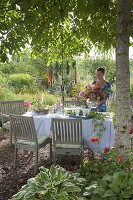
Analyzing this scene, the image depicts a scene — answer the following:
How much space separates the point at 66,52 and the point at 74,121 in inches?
65.2

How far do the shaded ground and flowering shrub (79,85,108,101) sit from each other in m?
1.14

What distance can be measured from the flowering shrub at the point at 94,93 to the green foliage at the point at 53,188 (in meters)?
2.79

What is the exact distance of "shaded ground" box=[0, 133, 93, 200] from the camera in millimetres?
4496

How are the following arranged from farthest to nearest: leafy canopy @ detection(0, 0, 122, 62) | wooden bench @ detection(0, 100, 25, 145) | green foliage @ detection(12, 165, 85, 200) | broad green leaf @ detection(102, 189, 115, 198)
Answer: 1. wooden bench @ detection(0, 100, 25, 145)
2. leafy canopy @ detection(0, 0, 122, 62)
3. green foliage @ detection(12, 165, 85, 200)
4. broad green leaf @ detection(102, 189, 115, 198)

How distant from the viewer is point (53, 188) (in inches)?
113

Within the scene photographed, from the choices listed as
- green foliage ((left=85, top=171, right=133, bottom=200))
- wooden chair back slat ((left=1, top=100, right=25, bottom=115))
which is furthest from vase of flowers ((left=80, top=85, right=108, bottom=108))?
green foliage ((left=85, top=171, right=133, bottom=200))

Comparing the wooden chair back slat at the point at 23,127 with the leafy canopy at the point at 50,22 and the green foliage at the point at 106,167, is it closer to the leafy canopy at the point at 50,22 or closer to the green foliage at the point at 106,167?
the leafy canopy at the point at 50,22

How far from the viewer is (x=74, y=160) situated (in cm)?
575

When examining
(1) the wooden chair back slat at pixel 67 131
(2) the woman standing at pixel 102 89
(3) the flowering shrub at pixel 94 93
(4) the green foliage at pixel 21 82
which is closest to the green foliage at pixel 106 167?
(1) the wooden chair back slat at pixel 67 131

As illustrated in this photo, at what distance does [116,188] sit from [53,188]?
0.59 meters

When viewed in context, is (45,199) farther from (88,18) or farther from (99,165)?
(88,18)

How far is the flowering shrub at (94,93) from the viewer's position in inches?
229

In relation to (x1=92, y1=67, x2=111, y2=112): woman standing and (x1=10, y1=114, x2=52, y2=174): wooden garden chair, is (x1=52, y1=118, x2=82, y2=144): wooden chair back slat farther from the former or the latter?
(x1=92, y1=67, x2=111, y2=112): woman standing

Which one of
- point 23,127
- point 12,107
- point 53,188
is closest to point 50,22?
point 23,127
